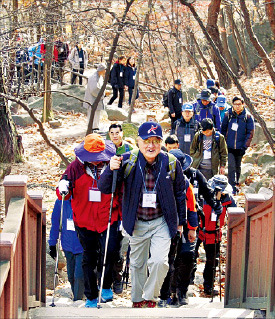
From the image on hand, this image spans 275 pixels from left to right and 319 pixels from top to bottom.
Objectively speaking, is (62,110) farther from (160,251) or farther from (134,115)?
(160,251)

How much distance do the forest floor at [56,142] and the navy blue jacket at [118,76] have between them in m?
1.26

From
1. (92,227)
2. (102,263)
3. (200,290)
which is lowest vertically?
(200,290)

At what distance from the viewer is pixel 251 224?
5.46 m

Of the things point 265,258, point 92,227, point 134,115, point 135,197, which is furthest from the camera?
point 134,115

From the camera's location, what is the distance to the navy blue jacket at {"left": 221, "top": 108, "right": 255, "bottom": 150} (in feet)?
36.7

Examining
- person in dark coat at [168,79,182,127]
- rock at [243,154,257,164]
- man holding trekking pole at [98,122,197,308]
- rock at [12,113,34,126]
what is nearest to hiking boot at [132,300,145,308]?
man holding trekking pole at [98,122,197,308]

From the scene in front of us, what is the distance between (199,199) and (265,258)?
7.71ft

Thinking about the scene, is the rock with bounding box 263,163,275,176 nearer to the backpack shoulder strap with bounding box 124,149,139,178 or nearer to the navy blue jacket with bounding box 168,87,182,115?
the navy blue jacket with bounding box 168,87,182,115

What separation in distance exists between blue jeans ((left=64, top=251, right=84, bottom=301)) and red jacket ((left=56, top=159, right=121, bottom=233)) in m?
0.78

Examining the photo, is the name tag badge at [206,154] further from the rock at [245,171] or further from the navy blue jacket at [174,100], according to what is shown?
the navy blue jacket at [174,100]

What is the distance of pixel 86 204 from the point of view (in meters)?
6.16

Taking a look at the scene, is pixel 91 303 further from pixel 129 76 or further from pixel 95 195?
pixel 129 76

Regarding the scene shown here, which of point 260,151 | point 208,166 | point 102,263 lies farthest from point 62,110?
point 102,263

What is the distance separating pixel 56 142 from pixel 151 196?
11902mm
